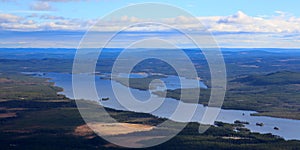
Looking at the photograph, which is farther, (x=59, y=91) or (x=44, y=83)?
(x=44, y=83)

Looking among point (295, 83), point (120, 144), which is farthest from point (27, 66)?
point (120, 144)

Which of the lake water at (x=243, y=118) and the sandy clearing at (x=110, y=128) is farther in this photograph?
the lake water at (x=243, y=118)

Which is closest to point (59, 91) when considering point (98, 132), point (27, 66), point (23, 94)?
point (23, 94)

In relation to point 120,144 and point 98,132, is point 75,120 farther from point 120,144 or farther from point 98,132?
point 120,144

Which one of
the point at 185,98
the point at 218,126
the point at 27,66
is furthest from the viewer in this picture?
the point at 27,66

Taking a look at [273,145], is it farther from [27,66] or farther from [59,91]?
[27,66]

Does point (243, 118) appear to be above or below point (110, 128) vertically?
below

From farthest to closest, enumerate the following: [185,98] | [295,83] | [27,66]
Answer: [27,66], [295,83], [185,98]

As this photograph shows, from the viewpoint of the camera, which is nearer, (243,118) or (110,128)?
(110,128)

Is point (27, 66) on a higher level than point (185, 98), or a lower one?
higher

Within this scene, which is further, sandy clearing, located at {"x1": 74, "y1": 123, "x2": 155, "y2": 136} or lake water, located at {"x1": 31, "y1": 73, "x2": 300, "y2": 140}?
lake water, located at {"x1": 31, "y1": 73, "x2": 300, "y2": 140}
